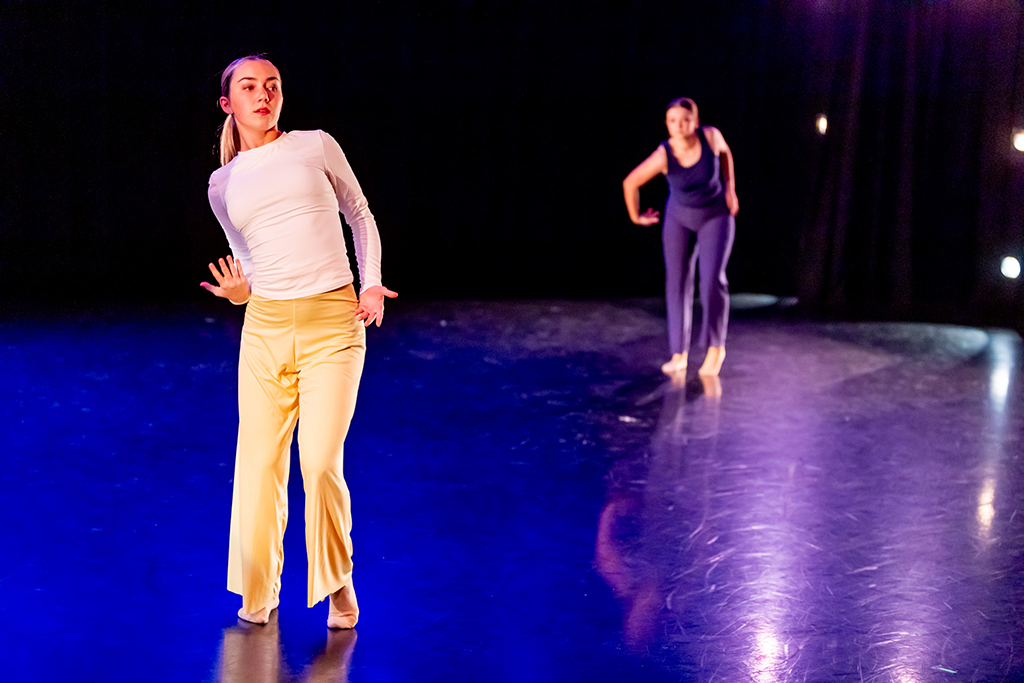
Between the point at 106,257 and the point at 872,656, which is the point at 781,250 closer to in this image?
the point at 106,257

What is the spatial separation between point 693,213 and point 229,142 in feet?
10.3

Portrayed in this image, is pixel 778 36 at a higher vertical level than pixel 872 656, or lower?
higher

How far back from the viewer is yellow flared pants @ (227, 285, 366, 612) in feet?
8.44

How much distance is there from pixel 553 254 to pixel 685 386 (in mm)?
3127

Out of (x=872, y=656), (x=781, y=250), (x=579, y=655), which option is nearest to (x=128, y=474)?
(x=579, y=655)

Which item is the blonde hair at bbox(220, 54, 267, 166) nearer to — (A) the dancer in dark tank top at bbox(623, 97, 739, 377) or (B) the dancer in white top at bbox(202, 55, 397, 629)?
(B) the dancer in white top at bbox(202, 55, 397, 629)

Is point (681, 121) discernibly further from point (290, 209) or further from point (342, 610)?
point (342, 610)

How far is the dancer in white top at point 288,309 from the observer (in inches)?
100

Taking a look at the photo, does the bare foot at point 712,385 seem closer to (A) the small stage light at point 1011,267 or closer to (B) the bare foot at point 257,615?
(A) the small stage light at point 1011,267

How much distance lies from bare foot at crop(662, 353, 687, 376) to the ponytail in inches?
136

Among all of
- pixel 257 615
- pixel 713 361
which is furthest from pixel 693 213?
pixel 257 615

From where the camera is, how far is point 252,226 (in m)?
2.57

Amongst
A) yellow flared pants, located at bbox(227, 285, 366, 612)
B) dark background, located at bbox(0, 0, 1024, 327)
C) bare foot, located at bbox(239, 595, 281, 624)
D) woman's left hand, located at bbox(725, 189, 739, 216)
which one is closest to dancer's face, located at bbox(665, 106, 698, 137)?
woman's left hand, located at bbox(725, 189, 739, 216)

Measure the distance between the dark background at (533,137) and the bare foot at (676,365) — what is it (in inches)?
90.7
